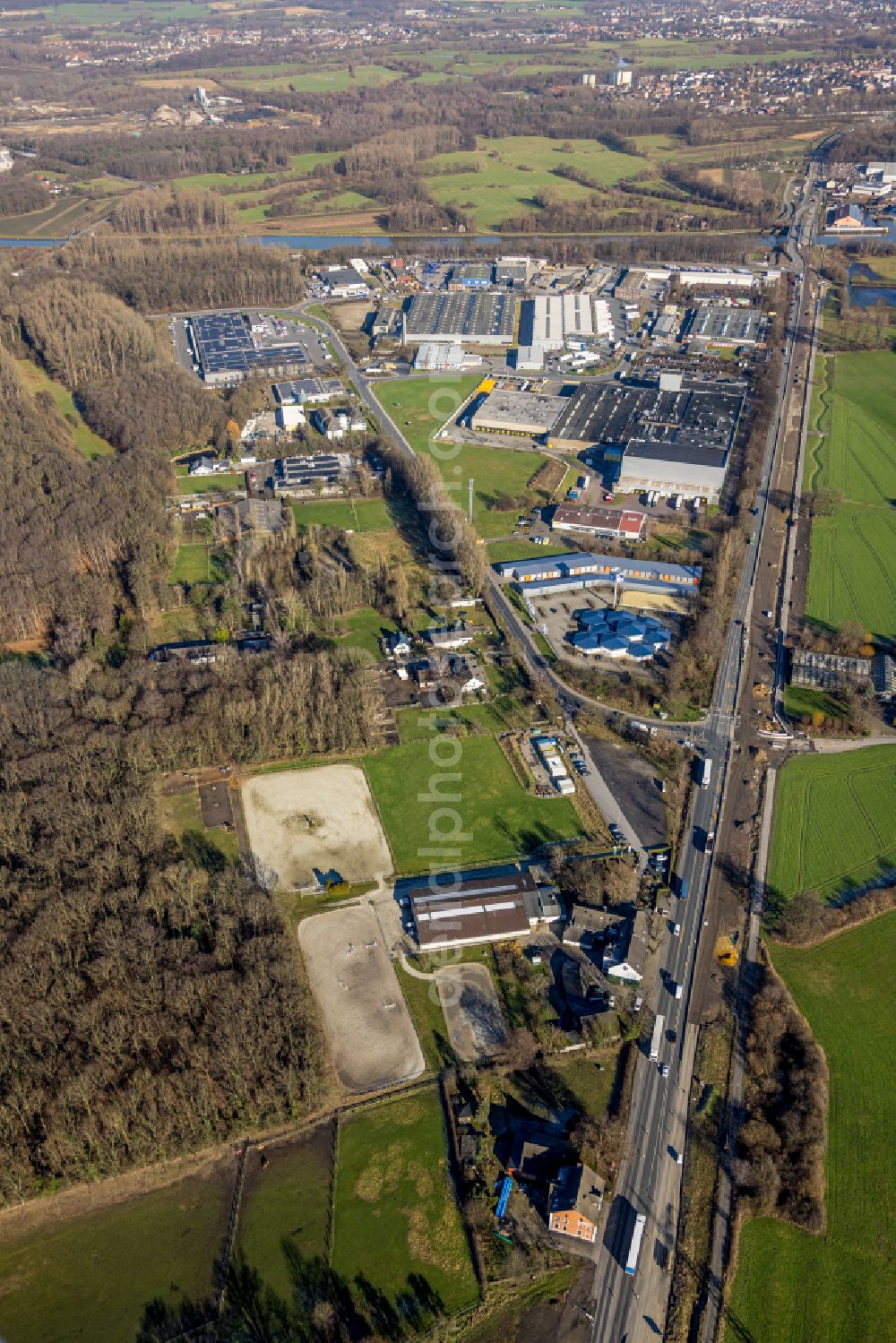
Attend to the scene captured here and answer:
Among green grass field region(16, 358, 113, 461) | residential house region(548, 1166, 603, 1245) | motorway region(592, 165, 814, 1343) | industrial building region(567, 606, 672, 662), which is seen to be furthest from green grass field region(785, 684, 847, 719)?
green grass field region(16, 358, 113, 461)

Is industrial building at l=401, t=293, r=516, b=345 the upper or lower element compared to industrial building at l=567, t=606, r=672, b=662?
upper

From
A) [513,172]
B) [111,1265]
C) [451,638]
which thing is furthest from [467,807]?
[513,172]

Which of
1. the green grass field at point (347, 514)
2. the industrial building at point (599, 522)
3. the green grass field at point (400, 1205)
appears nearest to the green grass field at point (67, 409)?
the green grass field at point (347, 514)

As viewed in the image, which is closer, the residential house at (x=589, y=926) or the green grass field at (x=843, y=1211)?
the green grass field at (x=843, y=1211)

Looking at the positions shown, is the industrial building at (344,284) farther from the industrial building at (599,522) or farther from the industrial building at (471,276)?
the industrial building at (599,522)

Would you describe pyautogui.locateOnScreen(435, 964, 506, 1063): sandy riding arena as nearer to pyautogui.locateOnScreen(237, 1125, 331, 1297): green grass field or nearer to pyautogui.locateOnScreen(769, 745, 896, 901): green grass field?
pyautogui.locateOnScreen(237, 1125, 331, 1297): green grass field

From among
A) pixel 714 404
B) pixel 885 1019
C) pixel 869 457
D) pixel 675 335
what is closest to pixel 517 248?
pixel 675 335
